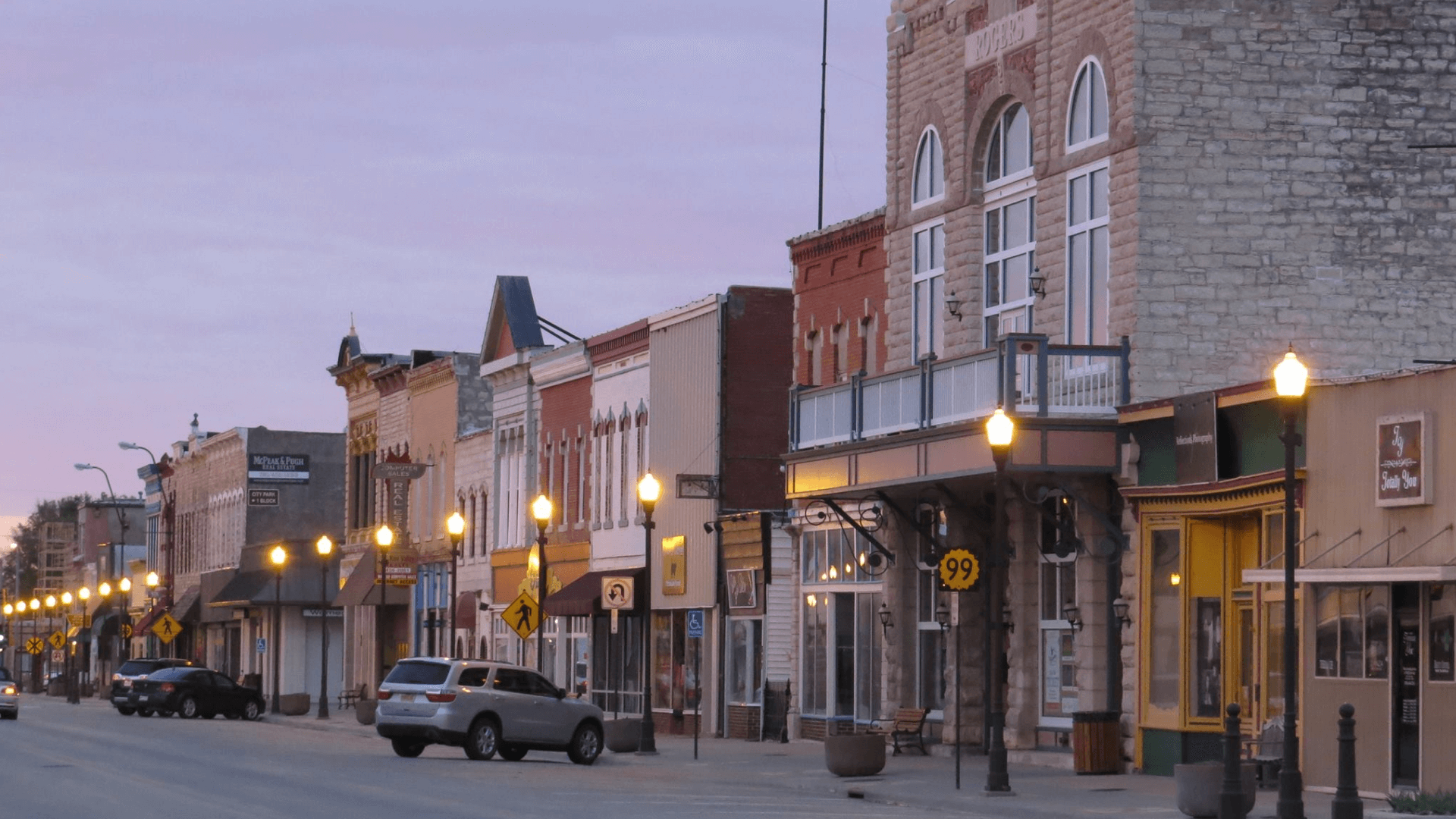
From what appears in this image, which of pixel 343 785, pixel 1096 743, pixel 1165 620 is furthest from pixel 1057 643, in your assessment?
pixel 343 785

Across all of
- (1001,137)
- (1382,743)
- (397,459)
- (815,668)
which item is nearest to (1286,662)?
(1382,743)

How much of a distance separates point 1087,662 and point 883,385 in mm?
5669

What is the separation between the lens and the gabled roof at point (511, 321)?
59.2 metres

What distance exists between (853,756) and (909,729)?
6226 millimetres

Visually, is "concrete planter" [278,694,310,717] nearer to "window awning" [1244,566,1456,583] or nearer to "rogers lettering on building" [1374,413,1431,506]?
"window awning" [1244,566,1456,583]

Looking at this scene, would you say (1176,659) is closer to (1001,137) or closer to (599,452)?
(1001,137)

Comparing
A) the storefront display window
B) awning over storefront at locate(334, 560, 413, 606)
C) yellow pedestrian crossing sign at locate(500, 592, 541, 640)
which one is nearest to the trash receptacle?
the storefront display window

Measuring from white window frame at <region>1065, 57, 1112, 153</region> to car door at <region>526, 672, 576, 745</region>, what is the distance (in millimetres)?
11868

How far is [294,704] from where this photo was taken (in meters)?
62.2

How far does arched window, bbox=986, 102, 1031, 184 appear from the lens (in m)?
34.8

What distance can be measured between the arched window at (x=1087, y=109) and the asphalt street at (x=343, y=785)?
410 inches

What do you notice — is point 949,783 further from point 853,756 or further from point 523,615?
point 523,615

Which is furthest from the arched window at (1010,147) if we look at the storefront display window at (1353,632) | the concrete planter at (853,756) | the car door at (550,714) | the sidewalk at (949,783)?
the car door at (550,714)

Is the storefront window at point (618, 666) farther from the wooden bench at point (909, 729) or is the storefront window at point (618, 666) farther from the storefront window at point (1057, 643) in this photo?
the storefront window at point (1057, 643)
